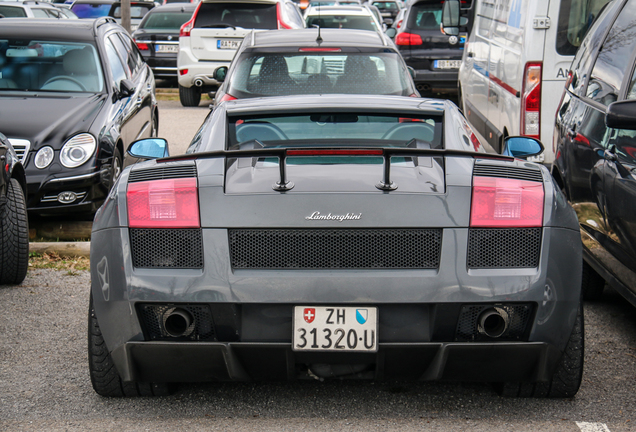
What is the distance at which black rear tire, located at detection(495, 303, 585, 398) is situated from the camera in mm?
3340

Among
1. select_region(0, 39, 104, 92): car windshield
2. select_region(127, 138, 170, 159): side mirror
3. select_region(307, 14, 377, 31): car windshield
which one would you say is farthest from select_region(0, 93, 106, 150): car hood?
select_region(307, 14, 377, 31): car windshield

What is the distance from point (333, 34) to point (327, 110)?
13.1ft

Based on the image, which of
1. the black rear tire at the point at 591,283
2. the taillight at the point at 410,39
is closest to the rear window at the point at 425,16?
the taillight at the point at 410,39

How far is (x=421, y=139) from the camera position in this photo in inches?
155

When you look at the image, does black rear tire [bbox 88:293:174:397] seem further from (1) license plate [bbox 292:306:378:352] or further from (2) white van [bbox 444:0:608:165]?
(2) white van [bbox 444:0:608:165]

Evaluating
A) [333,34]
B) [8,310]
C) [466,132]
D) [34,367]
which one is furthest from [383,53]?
[34,367]

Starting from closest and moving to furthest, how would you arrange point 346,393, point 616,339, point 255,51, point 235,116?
point 346,393 → point 235,116 → point 616,339 → point 255,51

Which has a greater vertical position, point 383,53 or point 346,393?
point 383,53

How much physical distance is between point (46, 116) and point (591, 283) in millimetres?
4579

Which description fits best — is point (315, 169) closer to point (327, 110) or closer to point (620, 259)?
point (327, 110)

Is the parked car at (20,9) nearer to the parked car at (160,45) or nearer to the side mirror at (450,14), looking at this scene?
the parked car at (160,45)

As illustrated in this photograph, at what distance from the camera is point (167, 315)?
10.0 feet

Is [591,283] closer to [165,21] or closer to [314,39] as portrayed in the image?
[314,39]

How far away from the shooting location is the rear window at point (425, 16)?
13758mm
